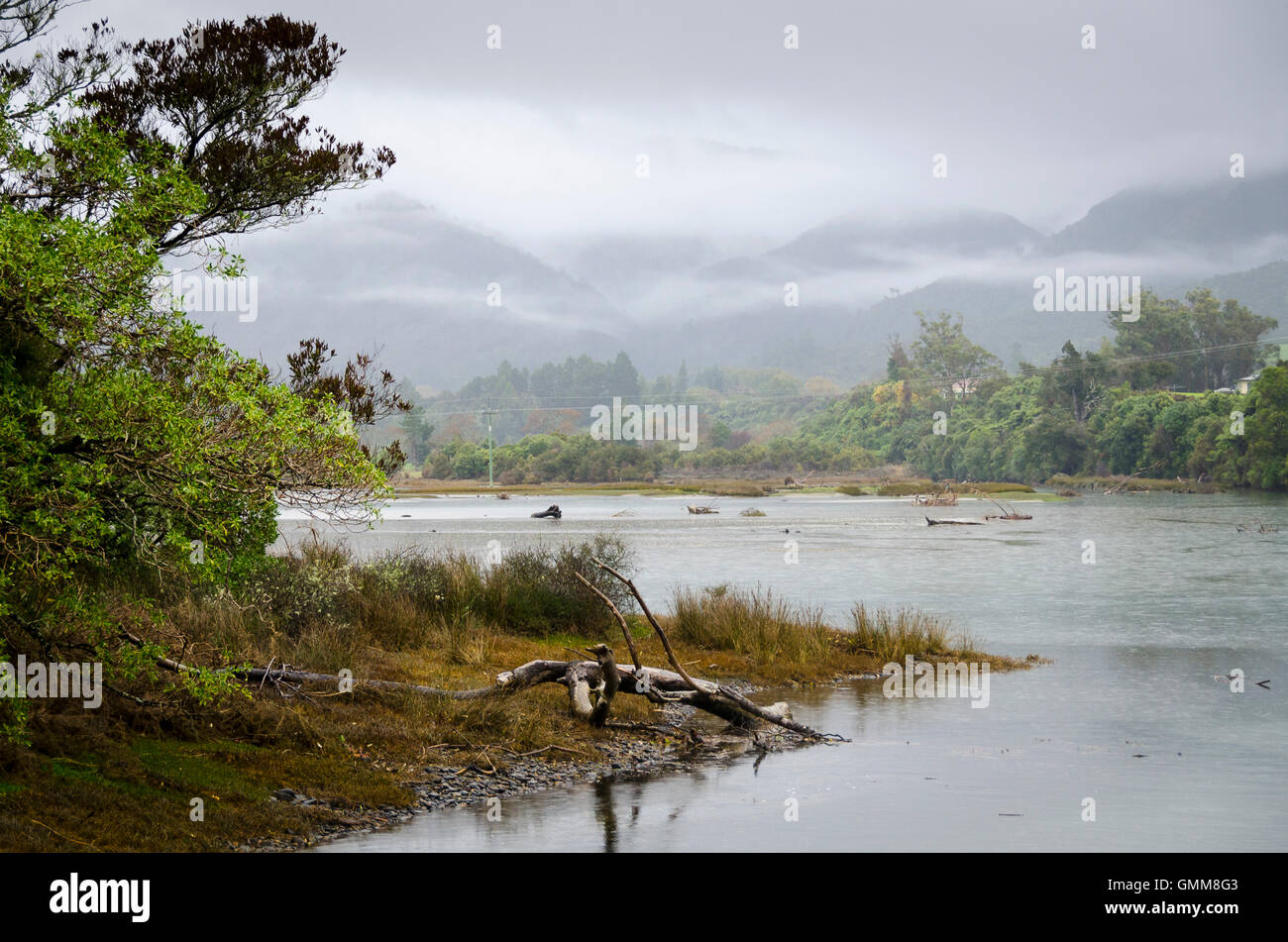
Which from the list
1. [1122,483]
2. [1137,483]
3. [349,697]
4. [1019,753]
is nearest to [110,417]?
[349,697]

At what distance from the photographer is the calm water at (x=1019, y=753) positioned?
436 inches

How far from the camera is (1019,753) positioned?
15094mm

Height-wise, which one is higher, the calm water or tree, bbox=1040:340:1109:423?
tree, bbox=1040:340:1109:423

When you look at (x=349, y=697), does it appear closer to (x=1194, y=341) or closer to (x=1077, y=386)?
(x=1077, y=386)

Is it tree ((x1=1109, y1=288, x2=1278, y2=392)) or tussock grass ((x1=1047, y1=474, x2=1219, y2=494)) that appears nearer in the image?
tussock grass ((x1=1047, y1=474, x2=1219, y2=494))

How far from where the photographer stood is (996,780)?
1354cm

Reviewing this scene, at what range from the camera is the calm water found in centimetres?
1107

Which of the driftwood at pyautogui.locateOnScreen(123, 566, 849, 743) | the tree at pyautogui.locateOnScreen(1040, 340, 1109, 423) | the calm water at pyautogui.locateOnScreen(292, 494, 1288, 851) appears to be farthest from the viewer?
the tree at pyautogui.locateOnScreen(1040, 340, 1109, 423)

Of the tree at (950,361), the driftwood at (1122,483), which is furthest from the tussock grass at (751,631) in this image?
the tree at (950,361)

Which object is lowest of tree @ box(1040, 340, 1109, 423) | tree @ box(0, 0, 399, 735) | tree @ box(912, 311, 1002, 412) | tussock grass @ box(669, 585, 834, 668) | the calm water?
the calm water

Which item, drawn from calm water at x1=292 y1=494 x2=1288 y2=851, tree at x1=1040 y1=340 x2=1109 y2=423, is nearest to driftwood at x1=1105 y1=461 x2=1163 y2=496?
tree at x1=1040 y1=340 x2=1109 y2=423

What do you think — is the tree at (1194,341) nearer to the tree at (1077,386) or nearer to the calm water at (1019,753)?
the tree at (1077,386)

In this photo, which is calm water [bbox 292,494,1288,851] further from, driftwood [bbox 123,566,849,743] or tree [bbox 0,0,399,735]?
tree [bbox 0,0,399,735]

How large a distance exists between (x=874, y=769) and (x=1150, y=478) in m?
110
